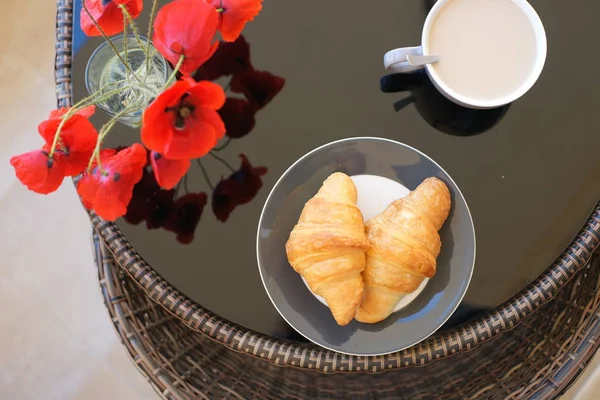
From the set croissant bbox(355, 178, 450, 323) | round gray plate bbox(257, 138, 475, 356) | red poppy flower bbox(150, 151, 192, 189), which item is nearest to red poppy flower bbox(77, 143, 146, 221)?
red poppy flower bbox(150, 151, 192, 189)

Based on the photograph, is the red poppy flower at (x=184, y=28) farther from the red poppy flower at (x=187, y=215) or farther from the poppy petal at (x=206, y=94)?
the red poppy flower at (x=187, y=215)

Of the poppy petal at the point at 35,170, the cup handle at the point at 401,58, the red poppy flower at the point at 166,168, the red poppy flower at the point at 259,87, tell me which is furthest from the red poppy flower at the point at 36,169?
the cup handle at the point at 401,58

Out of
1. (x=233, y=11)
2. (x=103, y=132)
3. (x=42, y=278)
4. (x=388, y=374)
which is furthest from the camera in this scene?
(x=42, y=278)

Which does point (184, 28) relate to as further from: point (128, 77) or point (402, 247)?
point (402, 247)

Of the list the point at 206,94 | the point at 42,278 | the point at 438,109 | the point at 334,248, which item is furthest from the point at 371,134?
the point at 42,278

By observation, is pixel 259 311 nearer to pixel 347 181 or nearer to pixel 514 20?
pixel 347 181

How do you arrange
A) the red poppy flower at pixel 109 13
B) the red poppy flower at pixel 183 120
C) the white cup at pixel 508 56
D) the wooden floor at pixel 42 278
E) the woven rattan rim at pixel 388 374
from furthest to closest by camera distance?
the wooden floor at pixel 42 278
the woven rattan rim at pixel 388 374
the white cup at pixel 508 56
the red poppy flower at pixel 109 13
the red poppy flower at pixel 183 120

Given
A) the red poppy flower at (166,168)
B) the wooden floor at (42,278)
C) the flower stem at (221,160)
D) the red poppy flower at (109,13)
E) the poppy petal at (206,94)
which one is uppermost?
the red poppy flower at (109,13)
